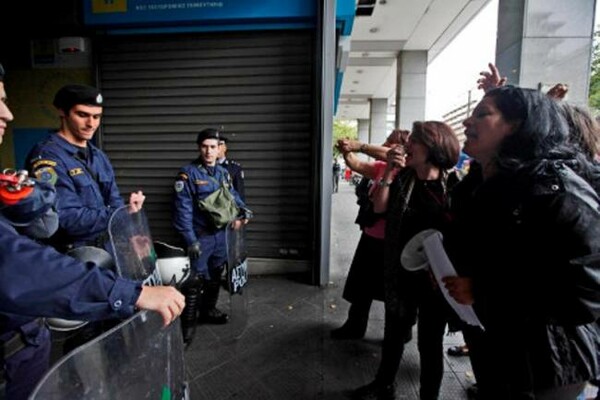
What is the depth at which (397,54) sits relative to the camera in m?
12.2

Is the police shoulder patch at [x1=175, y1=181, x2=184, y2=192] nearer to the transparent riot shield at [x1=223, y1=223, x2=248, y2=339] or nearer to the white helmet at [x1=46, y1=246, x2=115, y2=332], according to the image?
the transparent riot shield at [x1=223, y1=223, x2=248, y2=339]

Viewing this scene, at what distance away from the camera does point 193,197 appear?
10.4 feet

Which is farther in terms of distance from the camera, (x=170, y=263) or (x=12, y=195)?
(x=170, y=263)

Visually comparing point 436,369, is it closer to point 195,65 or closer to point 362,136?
point 195,65

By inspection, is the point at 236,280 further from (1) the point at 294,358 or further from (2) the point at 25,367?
(2) the point at 25,367

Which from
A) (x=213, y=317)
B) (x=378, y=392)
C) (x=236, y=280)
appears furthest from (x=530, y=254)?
(x=213, y=317)

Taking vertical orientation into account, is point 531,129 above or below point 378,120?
below

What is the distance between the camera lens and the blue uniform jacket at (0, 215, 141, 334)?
900 mm

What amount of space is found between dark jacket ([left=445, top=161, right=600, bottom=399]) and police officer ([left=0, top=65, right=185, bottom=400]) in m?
Result: 1.04

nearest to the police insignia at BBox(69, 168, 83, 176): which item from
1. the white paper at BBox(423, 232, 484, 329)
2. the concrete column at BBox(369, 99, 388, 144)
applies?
the white paper at BBox(423, 232, 484, 329)

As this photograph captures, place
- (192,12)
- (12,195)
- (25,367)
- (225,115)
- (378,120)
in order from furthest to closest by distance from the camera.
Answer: (378,120), (225,115), (192,12), (25,367), (12,195)

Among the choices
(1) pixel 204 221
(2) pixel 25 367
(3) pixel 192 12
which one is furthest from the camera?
(3) pixel 192 12

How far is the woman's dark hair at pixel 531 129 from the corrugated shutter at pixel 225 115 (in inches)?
114

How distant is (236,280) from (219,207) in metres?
0.66
